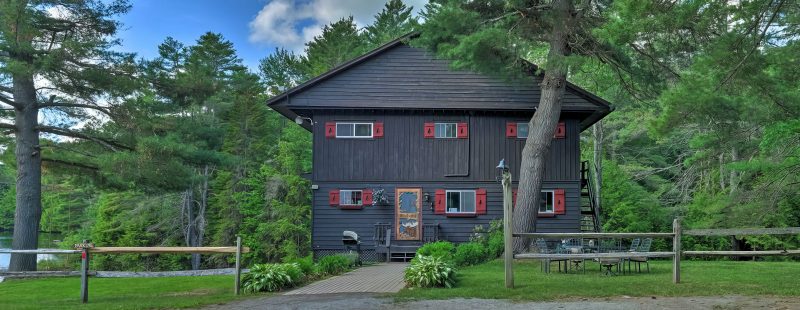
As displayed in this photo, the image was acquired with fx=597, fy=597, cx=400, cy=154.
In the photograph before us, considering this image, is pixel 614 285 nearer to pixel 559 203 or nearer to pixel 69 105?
pixel 559 203

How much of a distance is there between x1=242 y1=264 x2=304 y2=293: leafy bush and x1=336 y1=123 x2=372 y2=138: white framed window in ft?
30.8

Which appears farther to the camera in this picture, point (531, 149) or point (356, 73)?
point (356, 73)

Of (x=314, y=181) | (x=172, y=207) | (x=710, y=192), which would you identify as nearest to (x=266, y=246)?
(x=172, y=207)

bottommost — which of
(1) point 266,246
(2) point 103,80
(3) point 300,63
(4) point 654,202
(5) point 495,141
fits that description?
(1) point 266,246

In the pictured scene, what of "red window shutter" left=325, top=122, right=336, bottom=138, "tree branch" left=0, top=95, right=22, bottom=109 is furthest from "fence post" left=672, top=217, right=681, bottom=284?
"tree branch" left=0, top=95, right=22, bottom=109

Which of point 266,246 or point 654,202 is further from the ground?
point 654,202

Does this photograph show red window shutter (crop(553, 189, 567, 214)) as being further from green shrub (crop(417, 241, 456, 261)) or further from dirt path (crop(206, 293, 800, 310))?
dirt path (crop(206, 293, 800, 310))

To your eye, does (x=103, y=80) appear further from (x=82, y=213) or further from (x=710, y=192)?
(x=82, y=213)

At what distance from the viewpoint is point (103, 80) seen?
16453 millimetres

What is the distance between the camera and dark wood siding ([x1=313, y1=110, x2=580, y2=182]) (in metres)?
18.9

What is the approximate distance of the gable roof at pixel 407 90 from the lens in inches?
734

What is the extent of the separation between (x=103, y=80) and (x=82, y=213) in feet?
109

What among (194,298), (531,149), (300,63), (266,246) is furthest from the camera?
(300,63)

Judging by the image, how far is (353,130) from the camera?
749 inches
